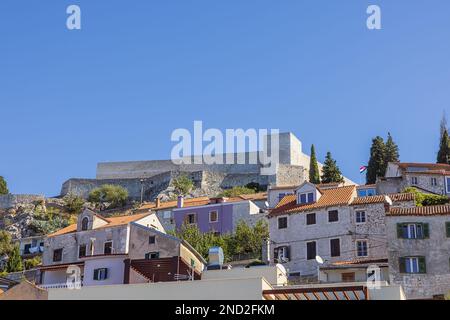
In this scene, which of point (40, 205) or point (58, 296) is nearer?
point (58, 296)

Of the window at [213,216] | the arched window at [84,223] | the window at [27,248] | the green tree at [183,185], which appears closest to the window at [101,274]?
the arched window at [84,223]

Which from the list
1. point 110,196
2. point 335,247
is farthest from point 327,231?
point 110,196

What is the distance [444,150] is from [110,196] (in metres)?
41.6

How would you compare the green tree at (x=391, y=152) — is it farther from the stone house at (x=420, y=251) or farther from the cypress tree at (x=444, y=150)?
the stone house at (x=420, y=251)

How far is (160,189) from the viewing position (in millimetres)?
100062

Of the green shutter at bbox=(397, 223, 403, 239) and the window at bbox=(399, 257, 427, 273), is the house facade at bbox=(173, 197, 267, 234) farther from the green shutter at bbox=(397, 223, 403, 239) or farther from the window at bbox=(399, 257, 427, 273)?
the window at bbox=(399, 257, 427, 273)

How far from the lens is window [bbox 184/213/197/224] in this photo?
6575 cm

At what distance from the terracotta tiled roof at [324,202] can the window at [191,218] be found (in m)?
17.3

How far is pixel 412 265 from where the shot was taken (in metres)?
38.4

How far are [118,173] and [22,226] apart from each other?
111 feet

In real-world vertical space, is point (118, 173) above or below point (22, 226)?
above

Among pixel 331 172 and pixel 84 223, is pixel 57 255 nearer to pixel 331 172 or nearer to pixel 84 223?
pixel 84 223
